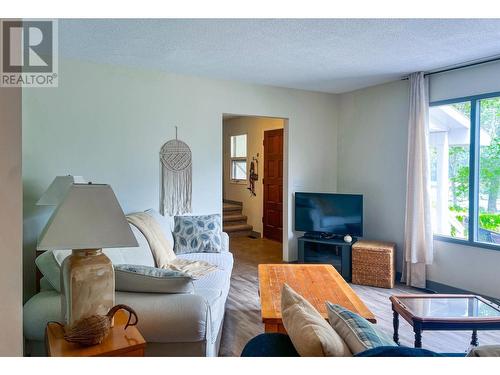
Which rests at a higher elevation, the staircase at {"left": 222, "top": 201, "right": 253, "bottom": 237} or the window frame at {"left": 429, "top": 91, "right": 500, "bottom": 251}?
the window frame at {"left": 429, "top": 91, "right": 500, "bottom": 251}

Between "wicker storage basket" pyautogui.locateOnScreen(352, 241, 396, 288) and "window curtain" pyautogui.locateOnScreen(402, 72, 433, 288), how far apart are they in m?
0.26

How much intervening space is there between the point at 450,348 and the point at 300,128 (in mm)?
3404

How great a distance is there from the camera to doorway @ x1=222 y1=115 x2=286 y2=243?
262 inches

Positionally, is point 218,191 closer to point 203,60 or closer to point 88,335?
point 203,60

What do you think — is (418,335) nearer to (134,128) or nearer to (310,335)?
(310,335)

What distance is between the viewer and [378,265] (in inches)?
→ 170

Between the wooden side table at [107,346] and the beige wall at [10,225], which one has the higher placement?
the beige wall at [10,225]

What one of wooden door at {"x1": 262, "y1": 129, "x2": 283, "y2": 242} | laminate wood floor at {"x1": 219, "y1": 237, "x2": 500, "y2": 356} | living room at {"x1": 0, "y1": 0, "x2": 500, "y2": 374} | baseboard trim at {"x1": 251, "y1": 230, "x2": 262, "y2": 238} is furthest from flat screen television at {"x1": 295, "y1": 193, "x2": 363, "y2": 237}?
baseboard trim at {"x1": 251, "y1": 230, "x2": 262, "y2": 238}

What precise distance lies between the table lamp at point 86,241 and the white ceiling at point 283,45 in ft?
5.54

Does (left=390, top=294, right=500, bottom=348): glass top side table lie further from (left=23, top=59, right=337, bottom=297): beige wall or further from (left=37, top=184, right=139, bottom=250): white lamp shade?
(left=23, top=59, right=337, bottom=297): beige wall

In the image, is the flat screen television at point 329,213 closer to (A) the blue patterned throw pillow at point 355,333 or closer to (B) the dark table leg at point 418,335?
(B) the dark table leg at point 418,335

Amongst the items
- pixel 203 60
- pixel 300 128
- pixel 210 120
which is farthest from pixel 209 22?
pixel 300 128

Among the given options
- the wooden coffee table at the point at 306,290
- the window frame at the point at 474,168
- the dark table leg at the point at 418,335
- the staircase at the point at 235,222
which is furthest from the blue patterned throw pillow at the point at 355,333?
the staircase at the point at 235,222

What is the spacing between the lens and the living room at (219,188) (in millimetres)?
1658
